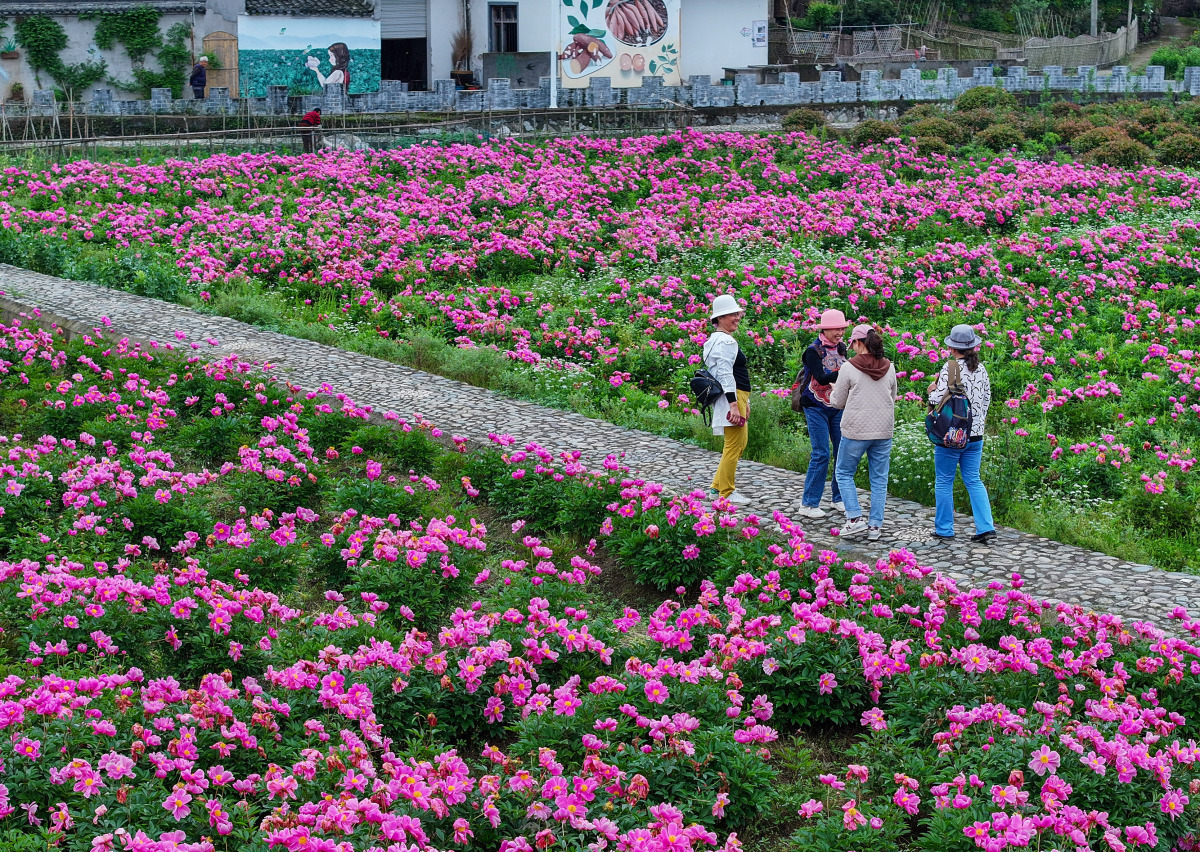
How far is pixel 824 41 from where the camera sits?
47469mm

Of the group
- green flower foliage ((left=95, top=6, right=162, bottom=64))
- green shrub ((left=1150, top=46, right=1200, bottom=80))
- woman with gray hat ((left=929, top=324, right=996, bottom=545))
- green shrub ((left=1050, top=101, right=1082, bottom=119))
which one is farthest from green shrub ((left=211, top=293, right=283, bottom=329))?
green shrub ((left=1150, top=46, right=1200, bottom=80))

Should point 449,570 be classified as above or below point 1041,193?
below

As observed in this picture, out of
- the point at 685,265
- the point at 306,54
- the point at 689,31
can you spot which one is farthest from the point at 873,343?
the point at 689,31

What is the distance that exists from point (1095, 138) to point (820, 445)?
A: 1826cm

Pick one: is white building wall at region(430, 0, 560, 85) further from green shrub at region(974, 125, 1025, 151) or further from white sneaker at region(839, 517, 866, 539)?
white sneaker at region(839, 517, 866, 539)

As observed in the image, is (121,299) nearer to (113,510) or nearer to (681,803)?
(113,510)

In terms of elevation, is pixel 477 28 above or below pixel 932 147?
above

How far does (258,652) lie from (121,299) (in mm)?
9637

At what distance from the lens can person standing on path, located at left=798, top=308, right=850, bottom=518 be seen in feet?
29.6

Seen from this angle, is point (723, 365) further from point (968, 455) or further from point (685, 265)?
point (685, 265)

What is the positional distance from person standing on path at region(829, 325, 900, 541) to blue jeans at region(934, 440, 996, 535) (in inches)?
14.6

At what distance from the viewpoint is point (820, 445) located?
29.8 ft

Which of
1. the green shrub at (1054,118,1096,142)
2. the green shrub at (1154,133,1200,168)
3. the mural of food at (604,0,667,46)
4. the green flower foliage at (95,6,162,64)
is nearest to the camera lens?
the green shrub at (1154,133,1200,168)

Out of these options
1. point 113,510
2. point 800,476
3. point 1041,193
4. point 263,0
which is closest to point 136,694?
point 113,510
